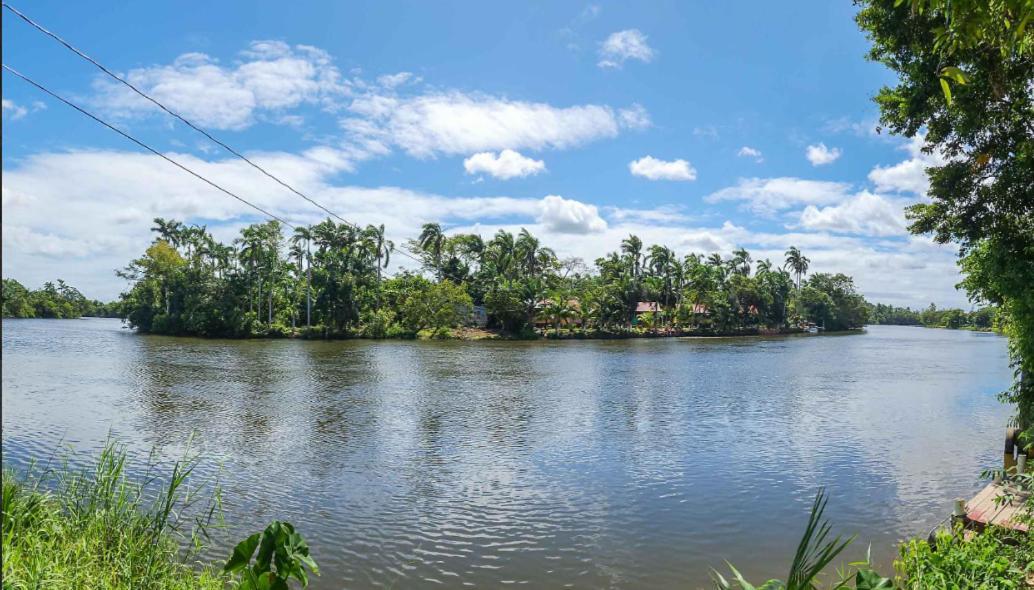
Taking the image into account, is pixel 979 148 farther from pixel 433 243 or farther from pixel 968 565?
pixel 433 243

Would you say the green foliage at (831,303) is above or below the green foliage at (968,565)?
above

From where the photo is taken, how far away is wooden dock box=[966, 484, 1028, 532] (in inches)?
324

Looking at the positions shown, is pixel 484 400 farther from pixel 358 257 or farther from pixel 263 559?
pixel 358 257

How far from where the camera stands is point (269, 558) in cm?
442

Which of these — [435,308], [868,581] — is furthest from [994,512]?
[435,308]

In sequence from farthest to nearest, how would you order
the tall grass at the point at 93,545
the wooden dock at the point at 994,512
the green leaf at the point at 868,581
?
the wooden dock at the point at 994,512, the tall grass at the point at 93,545, the green leaf at the point at 868,581

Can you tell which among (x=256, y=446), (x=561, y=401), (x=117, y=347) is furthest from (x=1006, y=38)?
(x=117, y=347)

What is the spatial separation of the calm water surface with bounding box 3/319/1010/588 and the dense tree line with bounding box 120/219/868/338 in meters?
32.5

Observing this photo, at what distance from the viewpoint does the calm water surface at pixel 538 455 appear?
9930 millimetres

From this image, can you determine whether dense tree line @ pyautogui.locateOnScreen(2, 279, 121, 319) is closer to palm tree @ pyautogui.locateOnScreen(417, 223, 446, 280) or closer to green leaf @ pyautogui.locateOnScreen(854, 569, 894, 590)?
palm tree @ pyautogui.locateOnScreen(417, 223, 446, 280)

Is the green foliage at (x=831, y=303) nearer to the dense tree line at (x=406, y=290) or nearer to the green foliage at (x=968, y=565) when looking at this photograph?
the dense tree line at (x=406, y=290)

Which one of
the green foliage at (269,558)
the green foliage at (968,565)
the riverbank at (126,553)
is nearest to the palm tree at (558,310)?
the riverbank at (126,553)

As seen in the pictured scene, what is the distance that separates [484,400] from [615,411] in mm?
5235

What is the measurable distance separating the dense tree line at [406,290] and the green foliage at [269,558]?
201 ft
